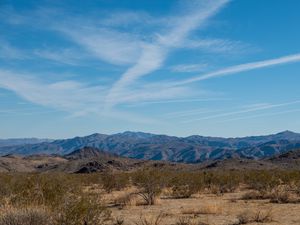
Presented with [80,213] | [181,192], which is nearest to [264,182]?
[181,192]

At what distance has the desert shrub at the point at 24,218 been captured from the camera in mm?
12383

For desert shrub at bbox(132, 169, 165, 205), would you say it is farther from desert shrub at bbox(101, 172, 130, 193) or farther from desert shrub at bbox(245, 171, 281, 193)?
desert shrub at bbox(101, 172, 130, 193)

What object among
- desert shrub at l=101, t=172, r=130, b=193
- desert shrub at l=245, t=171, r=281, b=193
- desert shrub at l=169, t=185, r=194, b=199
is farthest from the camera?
desert shrub at l=101, t=172, r=130, b=193

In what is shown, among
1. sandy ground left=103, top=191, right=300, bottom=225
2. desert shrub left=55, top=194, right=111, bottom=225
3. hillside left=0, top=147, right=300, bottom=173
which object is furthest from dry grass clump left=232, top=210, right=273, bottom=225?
hillside left=0, top=147, right=300, bottom=173

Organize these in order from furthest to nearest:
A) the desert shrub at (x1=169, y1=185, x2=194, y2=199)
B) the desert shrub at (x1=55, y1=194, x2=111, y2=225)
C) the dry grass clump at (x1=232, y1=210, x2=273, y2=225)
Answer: the desert shrub at (x1=169, y1=185, x2=194, y2=199)
the dry grass clump at (x1=232, y1=210, x2=273, y2=225)
the desert shrub at (x1=55, y1=194, x2=111, y2=225)

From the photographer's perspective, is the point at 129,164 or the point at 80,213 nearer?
the point at 80,213

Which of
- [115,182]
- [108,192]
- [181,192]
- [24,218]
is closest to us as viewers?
[24,218]

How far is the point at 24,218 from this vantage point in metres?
12.4

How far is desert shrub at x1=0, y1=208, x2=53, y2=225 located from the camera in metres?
12.4

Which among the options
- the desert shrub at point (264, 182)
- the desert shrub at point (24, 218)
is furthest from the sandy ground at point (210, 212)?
the desert shrub at point (24, 218)

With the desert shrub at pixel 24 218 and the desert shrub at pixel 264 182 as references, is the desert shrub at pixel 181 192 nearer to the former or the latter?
the desert shrub at pixel 264 182

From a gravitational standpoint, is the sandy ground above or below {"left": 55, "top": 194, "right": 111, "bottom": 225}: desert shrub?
below

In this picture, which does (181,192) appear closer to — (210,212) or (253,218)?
(210,212)

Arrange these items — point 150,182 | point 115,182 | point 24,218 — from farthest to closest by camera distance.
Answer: point 115,182
point 150,182
point 24,218
